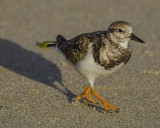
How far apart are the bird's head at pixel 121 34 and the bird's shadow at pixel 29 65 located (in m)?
1.68

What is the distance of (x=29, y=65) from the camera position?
771 cm

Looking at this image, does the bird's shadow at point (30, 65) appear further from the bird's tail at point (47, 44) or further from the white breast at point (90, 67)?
the white breast at point (90, 67)

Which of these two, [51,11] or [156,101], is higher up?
[156,101]

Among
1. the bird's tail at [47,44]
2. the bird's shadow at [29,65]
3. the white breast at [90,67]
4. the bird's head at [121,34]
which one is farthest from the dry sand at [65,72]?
the bird's head at [121,34]

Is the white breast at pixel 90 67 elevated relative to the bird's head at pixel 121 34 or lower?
lower

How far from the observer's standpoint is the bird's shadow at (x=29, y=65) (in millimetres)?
7014

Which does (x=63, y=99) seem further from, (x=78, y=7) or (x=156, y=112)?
(x=78, y=7)

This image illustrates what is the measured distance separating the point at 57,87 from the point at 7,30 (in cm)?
379

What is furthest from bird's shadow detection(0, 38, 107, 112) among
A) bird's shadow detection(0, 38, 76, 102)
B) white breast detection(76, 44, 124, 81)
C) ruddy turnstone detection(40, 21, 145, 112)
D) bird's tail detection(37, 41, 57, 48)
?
ruddy turnstone detection(40, 21, 145, 112)

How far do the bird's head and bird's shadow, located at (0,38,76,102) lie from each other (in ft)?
5.51

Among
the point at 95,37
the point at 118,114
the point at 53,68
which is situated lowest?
the point at 53,68

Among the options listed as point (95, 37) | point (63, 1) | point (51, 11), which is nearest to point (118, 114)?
point (95, 37)

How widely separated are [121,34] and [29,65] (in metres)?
3.19

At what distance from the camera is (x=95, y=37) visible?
5.40m
